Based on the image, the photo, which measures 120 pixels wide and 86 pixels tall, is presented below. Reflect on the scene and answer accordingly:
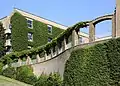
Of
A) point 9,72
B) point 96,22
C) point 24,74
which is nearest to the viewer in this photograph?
point 96,22

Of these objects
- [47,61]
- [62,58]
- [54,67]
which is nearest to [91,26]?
[62,58]

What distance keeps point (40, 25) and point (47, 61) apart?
23158 mm

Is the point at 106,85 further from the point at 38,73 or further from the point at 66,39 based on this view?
the point at 38,73

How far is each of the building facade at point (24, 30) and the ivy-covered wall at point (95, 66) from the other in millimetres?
29212

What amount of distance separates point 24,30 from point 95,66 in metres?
33.5

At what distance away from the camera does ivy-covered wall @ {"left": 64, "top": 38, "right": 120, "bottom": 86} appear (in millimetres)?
27750

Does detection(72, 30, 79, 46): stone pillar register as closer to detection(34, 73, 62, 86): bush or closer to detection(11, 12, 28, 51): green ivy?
detection(34, 73, 62, 86): bush

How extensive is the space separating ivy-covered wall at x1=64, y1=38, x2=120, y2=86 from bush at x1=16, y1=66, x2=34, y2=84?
11163mm

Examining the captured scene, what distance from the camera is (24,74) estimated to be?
4359 cm

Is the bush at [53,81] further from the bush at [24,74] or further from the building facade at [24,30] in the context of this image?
the building facade at [24,30]

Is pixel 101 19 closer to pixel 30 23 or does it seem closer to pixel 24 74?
pixel 24 74

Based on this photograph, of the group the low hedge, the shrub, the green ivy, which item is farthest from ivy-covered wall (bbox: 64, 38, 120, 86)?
the green ivy

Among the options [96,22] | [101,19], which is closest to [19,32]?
[96,22]

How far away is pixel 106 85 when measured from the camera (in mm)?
27812
